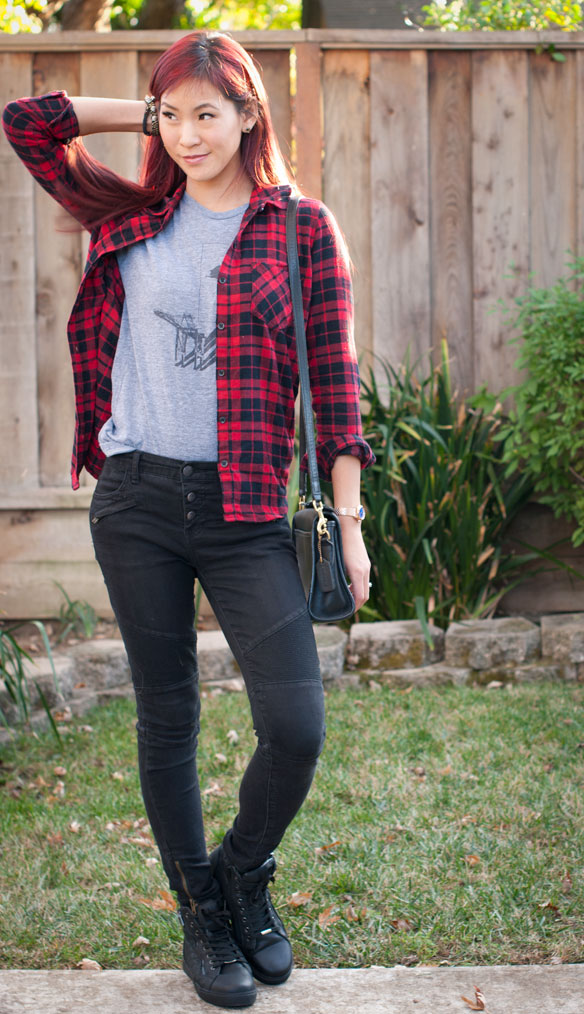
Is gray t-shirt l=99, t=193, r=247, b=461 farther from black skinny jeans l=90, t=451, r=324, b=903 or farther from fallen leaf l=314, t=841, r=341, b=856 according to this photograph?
fallen leaf l=314, t=841, r=341, b=856

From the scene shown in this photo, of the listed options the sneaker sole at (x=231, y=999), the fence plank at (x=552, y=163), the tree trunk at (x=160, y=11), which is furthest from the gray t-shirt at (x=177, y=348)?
the tree trunk at (x=160, y=11)

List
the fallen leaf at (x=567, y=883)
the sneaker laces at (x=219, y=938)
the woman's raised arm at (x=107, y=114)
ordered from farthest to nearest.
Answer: the fallen leaf at (x=567, y=883)
the woman's raised arm at (x=107, y=114)
the sneaker laces at (x=219, y=938)

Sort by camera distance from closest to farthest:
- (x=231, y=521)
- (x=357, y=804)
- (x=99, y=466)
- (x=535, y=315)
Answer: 1. (x=231, y=521)
2. (x=99, y=466)
3. (x=357, y=804)
4. (x=535, y=315)

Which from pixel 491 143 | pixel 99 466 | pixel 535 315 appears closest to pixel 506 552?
pixel 535 315

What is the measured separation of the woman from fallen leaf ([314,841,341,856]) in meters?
0.57

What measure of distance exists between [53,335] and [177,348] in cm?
273

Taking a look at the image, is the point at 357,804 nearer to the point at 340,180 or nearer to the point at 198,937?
the point at 198,937

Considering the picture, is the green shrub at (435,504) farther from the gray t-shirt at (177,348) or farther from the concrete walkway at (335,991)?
the gray t-shirt at (177,348)

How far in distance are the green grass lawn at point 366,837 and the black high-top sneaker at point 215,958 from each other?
0.20 m

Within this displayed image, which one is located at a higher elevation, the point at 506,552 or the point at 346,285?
the point at 346,285

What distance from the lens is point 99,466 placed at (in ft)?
7.13

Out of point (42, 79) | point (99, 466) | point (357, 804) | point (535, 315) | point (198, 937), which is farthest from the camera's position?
point (42, 79)

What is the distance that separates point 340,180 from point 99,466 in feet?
9.06

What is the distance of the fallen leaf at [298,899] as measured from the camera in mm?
2367
